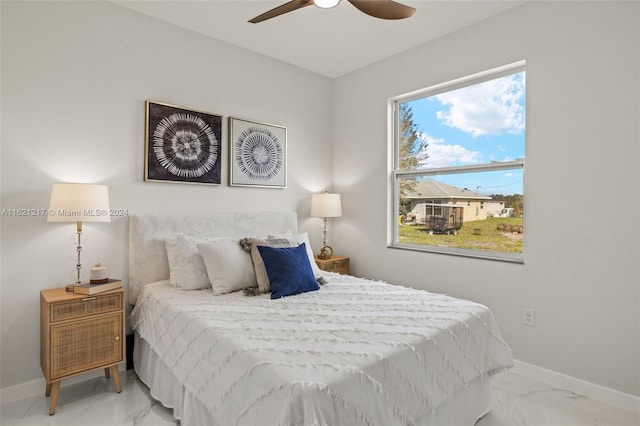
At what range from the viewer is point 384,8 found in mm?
2090

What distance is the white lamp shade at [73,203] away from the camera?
2207 millimetres

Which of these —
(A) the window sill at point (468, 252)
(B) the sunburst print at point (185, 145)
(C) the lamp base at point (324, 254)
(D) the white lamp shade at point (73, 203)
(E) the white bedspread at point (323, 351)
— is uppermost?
(B) the sunburst print at point (185, 145)

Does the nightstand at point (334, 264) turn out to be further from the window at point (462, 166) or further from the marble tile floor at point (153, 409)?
the marble tile floor at point (153, 409)

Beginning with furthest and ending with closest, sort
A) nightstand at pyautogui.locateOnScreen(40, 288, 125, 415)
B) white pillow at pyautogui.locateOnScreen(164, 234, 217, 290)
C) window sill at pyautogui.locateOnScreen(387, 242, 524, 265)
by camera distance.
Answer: window sill at pyautogui.locateOnScreen(387, 242, 524, 265) → white pillow at pyautogui.locateOnScreen(164, 234, 217, 290) → nightstand at pyautogui.locateOnScreen(40, 288, 125, 415)

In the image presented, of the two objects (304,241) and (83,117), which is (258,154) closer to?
(304,241)

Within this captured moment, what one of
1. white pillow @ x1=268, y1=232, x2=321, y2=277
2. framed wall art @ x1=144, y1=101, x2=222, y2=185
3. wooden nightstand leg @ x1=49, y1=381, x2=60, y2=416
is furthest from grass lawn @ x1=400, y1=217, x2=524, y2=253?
wooden nightstand leg @ x1=49, y1=381, x2=60, y2=416

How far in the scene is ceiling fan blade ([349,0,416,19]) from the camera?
2029 mm

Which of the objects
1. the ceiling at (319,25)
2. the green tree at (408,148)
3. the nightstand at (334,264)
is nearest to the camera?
the ceiling at (319,25)

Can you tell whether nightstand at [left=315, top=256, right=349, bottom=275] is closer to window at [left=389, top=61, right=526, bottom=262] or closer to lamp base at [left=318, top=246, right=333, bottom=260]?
lamp base at [left=318, top=246, right=333, bottom=260]

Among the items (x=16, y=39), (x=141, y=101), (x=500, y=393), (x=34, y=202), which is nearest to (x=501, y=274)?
(x=500, y=393)

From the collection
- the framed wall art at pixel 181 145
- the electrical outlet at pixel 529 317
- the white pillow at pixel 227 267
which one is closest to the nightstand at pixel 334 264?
the white pillow at pixel 227 267

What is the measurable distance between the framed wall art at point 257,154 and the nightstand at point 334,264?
Answer: 0.90 metres

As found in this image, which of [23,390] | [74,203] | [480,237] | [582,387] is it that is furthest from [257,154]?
[582,387]

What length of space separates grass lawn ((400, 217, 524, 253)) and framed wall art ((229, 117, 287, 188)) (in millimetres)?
1514
